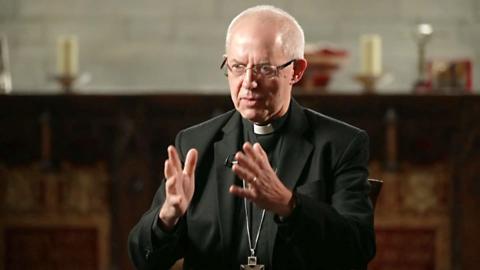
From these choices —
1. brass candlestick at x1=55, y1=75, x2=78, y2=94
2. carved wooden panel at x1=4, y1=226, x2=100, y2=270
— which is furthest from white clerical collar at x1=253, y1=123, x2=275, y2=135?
brass candlestick at x1=55, y1=75, x2=78, y2=94

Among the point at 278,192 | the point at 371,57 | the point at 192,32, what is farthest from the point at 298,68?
the point at 192,32

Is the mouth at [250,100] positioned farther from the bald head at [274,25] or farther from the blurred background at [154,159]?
the blurred background at [154,159]

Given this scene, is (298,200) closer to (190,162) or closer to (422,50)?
(190,162)

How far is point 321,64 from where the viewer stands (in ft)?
19.8

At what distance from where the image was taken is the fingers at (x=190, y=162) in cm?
278

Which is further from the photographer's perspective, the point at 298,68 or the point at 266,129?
the point at 266,129

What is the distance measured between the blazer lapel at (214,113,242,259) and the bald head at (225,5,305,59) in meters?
0.31

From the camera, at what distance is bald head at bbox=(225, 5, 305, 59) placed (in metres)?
2.82

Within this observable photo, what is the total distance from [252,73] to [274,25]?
142 millimetres

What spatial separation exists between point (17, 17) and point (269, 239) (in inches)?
166

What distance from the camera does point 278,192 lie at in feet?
8.68

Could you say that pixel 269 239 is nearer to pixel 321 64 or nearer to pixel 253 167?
pixel 253 167

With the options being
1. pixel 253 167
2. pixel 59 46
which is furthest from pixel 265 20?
pixel 59 46

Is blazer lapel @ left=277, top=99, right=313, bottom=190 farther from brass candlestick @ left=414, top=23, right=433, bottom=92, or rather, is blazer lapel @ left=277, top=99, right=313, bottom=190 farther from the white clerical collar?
brass candlestick @ left=414, top=23, right=433, bottom=92
